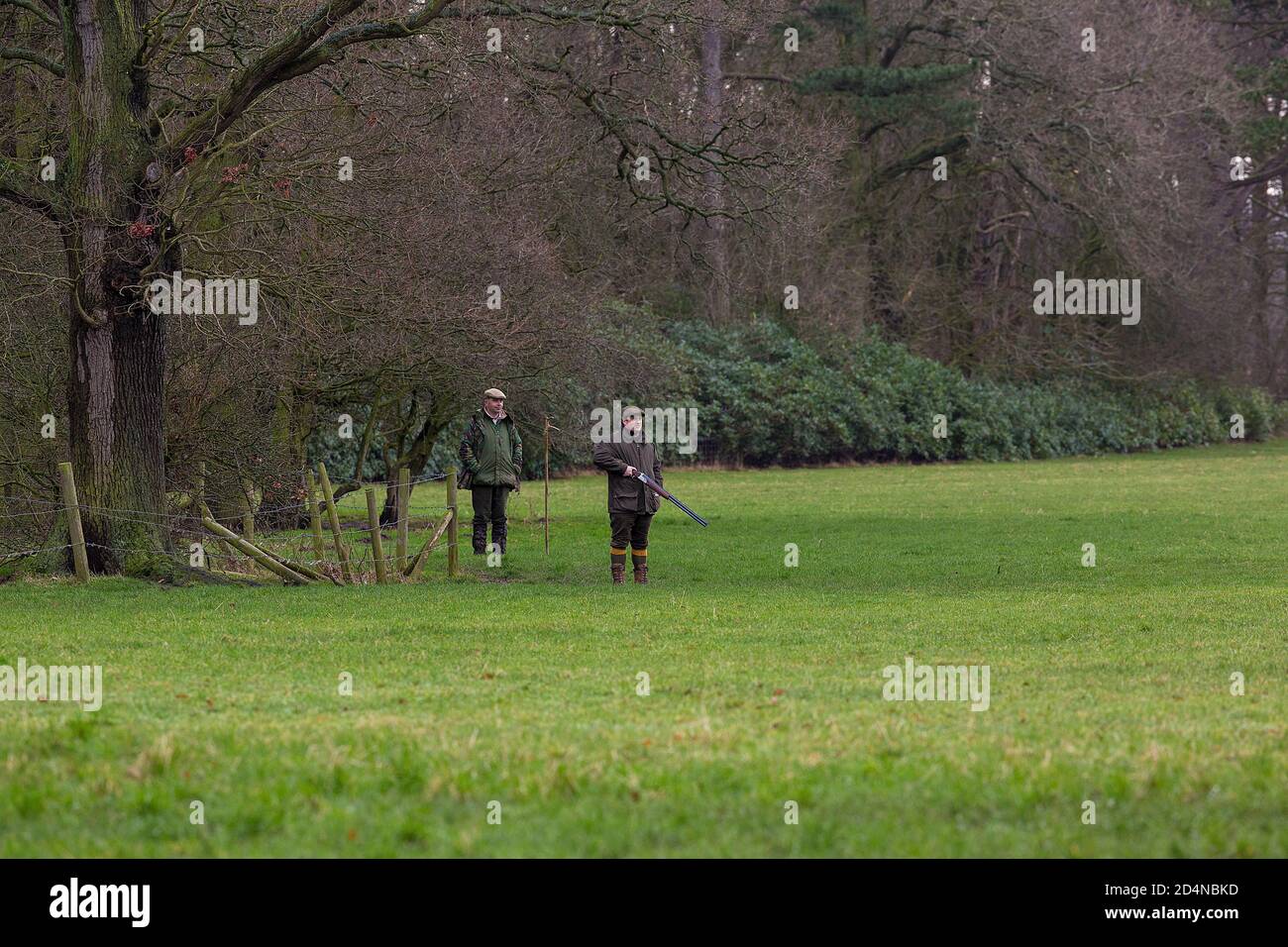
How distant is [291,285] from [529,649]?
7328 millimetres

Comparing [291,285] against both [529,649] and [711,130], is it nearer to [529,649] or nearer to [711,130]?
[529,649]

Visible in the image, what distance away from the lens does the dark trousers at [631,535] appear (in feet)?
60.7

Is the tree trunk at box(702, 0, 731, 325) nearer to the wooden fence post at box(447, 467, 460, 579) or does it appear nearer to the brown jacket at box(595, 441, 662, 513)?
the wooden fence post at box(447, 467, 460, 579)

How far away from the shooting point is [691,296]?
50.0m

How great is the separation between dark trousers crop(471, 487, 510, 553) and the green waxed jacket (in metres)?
0.18

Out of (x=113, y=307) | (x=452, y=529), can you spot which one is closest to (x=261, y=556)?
(x=452, y=529)

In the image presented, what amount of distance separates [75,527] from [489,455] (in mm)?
5935

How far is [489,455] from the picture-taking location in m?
21.8

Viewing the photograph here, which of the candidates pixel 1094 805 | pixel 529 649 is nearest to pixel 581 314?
pixel 529 649

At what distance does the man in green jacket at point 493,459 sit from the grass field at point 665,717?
3.76 ft

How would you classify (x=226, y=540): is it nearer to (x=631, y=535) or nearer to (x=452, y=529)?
(x=452, y=529)

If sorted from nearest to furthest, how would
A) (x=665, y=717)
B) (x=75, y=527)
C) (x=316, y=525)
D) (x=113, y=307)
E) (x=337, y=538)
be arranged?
1. (x=665, y=717)
2. (x=75, y=527)
3. (x=113, y=307)
4. (x=337, y=538)
5. (x=316, y=525)

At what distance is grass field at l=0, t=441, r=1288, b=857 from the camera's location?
672 centimetres

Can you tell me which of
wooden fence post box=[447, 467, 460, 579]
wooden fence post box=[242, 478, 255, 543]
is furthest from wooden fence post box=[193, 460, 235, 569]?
wooden fence post box=[447, 467, 460, 579]
